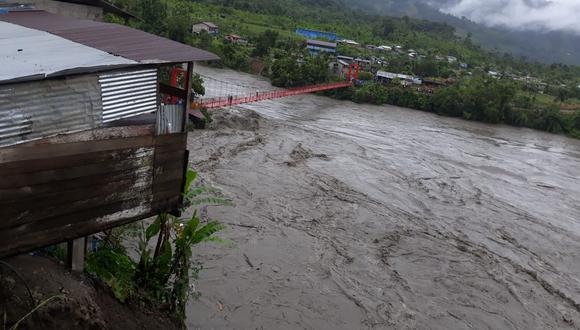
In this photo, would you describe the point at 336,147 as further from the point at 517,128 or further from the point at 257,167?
the point at 517,128

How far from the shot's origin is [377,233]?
36.6 ft

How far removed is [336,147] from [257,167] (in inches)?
191

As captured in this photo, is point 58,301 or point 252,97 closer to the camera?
point 58,301

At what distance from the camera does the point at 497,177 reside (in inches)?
696

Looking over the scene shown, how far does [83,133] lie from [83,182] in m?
0.38

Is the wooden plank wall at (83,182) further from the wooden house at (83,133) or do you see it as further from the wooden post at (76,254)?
the wooden post at (76,254)

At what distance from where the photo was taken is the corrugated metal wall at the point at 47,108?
336 centimetres

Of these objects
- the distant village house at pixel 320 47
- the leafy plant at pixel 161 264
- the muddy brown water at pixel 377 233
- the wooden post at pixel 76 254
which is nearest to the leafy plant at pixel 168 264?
the leafy plant at pixel 161 264

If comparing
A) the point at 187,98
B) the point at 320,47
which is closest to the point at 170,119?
the point at 187,98

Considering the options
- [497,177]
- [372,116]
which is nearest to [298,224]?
[497,177]

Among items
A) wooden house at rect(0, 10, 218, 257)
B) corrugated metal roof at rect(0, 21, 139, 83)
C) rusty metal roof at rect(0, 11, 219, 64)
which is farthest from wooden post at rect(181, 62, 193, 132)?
corrugated metal roof at rect(0, 21, 139, 83)

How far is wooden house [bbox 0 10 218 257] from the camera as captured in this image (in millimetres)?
3475

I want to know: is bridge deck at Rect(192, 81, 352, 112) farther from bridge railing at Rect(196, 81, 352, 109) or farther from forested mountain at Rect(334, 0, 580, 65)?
forested mountain at Rect(334, 0, 580, 65)

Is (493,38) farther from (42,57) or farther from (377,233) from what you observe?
(42,57)
